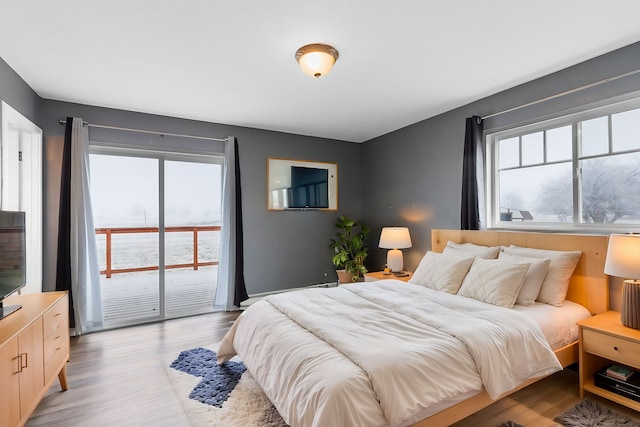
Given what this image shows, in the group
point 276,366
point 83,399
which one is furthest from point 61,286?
point 276,366

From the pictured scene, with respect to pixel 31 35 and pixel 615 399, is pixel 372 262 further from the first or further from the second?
pixel 31 35

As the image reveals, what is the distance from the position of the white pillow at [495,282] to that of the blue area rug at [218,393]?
1.75 m

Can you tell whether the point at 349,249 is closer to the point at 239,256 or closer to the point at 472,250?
the point at 239,256

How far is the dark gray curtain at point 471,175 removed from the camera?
3.36 meters

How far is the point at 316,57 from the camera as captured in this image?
2383 millimetres

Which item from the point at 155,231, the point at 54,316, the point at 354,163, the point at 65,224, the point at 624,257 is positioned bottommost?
the point at 54,316

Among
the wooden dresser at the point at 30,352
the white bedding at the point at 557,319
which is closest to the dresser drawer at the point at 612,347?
the white bedding at the point at 557,319

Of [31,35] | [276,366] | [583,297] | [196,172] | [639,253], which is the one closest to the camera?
[276,366]

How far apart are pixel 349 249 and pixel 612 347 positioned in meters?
3.33

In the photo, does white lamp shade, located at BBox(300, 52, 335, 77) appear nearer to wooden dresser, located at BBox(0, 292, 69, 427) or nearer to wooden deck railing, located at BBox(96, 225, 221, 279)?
wooden dresser, located at BBox(0, 292, 69, 427)

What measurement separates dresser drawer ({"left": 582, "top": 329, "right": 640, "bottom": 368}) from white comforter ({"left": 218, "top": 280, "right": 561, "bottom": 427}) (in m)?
0.33

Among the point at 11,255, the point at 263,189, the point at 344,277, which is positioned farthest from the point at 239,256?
the point at 11,255

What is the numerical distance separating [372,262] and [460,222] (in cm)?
192

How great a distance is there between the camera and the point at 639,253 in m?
2.02
